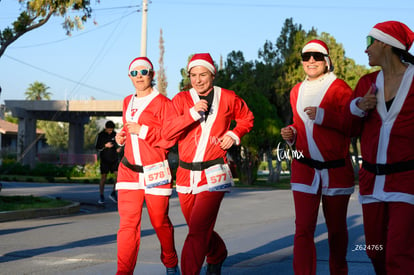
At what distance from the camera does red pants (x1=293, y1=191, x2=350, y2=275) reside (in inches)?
209

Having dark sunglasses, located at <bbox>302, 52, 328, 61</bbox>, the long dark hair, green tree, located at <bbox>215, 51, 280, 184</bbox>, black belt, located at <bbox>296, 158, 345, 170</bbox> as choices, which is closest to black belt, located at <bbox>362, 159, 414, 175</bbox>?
the long dark hair

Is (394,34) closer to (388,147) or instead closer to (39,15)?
(388,147)

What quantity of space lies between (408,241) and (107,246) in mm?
5718

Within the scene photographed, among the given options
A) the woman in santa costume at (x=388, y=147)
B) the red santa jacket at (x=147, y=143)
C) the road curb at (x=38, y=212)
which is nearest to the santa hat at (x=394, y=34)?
the woman in santa costume at (x=388, y=147)

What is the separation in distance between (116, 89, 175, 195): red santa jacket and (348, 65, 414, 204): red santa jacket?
6.65 ft

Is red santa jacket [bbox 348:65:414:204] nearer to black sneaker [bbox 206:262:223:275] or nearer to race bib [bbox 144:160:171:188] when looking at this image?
black sneaker [bbox 206:262:223:275]

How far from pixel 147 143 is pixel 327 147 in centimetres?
173

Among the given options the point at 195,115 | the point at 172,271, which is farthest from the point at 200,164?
the point at 172,271

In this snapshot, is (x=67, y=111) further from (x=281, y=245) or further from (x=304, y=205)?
(x=304, y=205)

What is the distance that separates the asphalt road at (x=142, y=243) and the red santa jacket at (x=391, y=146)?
107 inches

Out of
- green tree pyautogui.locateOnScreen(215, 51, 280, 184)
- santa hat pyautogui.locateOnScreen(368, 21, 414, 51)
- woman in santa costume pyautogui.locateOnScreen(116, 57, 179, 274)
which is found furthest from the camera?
green tree pyautogui.locateOnScreen(215, 51, 280, 184)

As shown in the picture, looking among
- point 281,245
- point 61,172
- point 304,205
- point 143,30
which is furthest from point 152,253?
point 61,172

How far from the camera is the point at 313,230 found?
5410 millimetres

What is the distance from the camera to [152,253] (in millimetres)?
8578
